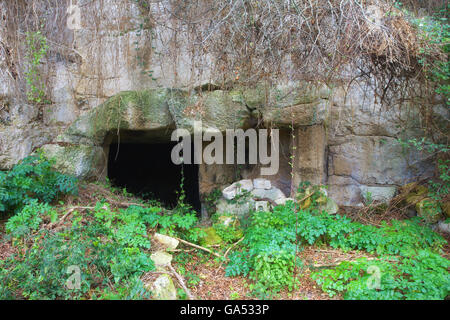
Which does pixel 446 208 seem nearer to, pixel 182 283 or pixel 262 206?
pixel 262 206

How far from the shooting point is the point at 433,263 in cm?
329

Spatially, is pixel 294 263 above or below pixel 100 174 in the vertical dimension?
below

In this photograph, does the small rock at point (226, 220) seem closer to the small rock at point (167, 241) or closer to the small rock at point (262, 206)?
the small rock at point (262, 206)

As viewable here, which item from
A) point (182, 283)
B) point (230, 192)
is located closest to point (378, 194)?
point (230, 192)

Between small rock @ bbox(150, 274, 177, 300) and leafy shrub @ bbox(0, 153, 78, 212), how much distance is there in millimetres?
2038

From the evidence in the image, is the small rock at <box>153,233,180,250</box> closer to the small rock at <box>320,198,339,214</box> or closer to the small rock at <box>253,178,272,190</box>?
the small rock at <box>253,178,272,190</box>

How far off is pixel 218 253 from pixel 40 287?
189 centimetres

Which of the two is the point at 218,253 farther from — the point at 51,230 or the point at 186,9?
the point at 186,9

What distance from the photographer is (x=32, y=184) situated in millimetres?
4316

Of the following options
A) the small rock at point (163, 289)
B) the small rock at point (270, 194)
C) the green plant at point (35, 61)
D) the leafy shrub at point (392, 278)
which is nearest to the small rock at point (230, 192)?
the small rock at point (270, 194)

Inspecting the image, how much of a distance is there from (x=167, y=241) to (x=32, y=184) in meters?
1.94

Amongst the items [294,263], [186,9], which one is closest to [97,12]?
[186,9]

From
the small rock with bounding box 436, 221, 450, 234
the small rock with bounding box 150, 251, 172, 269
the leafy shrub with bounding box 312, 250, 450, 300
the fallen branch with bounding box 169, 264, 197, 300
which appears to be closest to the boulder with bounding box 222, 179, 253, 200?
the small rock with bounding box 150, 251, 172, 269

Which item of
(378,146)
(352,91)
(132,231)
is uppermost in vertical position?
(352,91)
